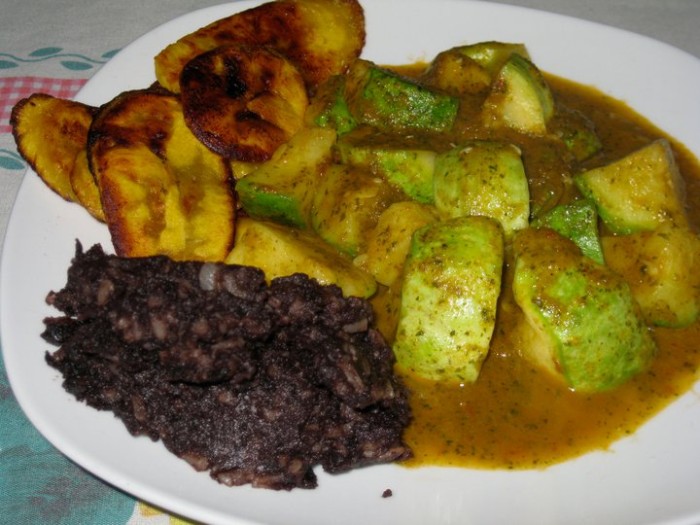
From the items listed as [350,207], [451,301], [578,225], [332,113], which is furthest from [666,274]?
[332,113]

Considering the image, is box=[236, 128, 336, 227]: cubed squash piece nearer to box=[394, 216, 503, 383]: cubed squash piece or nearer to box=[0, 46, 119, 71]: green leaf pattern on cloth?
box=[394, 216, 503, 383]: cubed squash piece

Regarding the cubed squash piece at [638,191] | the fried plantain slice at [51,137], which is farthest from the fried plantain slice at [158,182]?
the cubed squash piece at [638,191]

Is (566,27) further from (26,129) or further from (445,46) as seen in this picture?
(26,129)

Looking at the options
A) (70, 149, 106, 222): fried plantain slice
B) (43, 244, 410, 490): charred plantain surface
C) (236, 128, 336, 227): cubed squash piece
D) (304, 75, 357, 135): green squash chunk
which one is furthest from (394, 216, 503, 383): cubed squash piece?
(70, 149, 106, 222): fried plantain slice

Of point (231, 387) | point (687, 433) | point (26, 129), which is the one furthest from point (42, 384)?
point (687, 433)

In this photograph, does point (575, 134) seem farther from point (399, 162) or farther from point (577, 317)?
point (577, 317)

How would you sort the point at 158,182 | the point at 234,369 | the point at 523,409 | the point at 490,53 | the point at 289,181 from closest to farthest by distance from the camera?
the point at 234,369, the point at 523,409, the point at 158,182, the point at 289,181, the point at 490,53
